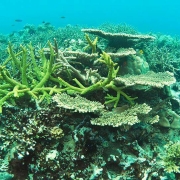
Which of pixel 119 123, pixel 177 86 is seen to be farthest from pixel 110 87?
pixel 177 86

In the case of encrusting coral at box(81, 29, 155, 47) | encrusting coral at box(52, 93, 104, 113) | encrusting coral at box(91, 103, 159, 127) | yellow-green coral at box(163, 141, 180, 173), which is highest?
encrusting coral at box(81, 29, 155, 47)

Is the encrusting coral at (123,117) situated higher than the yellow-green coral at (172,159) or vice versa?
the encrusting coral at (123,117)

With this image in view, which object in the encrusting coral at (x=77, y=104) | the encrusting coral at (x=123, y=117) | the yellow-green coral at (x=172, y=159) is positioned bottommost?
the yellow-green coral at (x=172, y=159)

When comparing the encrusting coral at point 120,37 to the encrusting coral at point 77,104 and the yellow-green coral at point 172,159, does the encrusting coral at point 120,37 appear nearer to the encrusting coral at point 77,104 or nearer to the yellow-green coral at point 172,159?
the encrusting coral at point 77,104

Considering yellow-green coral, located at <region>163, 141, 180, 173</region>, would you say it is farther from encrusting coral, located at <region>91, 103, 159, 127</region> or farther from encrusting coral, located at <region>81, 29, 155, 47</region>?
encrusting coral, located at <region>81, 29, 155, 47</region>

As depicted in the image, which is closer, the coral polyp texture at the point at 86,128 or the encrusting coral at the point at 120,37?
the coral polyp texture at the point at 86,128

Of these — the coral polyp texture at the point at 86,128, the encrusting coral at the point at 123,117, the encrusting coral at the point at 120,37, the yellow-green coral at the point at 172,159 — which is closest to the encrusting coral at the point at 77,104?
the coral polyp texture at the point at 86,128

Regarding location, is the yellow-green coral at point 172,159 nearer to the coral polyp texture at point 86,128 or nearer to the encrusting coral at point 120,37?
the coral polyp texture at point 86,128

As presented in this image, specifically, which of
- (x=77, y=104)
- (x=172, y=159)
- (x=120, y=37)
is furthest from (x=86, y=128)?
(x=120, y=37)

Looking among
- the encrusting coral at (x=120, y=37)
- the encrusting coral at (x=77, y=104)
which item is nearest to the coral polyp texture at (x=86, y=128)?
the encrusting coral at (x=77, y=104)

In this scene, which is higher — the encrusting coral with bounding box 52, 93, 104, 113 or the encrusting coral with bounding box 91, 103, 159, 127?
the encrusting coral with bounding box 52, 93, 104, 113

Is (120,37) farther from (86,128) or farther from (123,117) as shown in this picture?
(86,128)

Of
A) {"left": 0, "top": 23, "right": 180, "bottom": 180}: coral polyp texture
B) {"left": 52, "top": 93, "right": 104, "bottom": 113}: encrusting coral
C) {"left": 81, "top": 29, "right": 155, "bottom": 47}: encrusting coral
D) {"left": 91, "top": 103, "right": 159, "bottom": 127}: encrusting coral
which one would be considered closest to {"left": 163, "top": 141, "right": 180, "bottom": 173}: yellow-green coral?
{"left": 0, "top": 23, "right": 180, "bottom": 180}: coral polyp texture

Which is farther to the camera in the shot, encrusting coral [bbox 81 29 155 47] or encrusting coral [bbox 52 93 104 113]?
encrusting coral [bbox 81 29 155 47]
